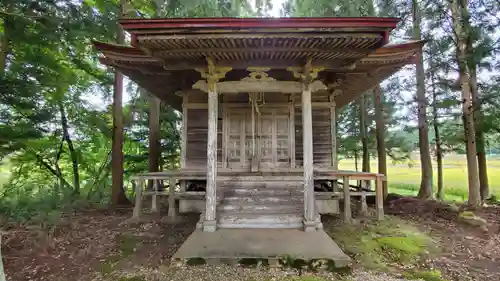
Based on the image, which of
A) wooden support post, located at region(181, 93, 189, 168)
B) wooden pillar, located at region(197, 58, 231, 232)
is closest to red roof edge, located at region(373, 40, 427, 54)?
wooden pillar, located at region(197, 58, 231, 232)

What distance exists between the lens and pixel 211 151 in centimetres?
480

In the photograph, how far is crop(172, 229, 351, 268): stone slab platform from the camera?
3.73 m

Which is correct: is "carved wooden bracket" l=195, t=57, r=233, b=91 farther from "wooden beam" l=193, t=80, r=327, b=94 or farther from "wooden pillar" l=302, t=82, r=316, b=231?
"wooden pillar" l=302, t=82, r=316, b=231

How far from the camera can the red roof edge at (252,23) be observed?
153 inches

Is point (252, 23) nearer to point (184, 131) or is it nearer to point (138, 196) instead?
point (184, 131)

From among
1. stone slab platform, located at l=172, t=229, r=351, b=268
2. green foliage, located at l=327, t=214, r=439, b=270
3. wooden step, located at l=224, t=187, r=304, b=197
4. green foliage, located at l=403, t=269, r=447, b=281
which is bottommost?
green foliage, located at l=403, t=269, r=447, b=281

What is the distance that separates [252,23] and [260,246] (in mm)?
3287

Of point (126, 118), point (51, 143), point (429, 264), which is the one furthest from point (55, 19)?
point (429, 264)

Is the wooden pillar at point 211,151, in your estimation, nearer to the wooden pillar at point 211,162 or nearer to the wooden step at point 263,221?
the wooden pillar at point 211,162

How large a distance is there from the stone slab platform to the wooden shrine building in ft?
0.80

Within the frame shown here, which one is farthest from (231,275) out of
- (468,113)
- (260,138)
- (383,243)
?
(468,113)

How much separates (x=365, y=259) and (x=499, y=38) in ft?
23.5

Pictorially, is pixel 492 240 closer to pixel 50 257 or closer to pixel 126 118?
pixel 50 257

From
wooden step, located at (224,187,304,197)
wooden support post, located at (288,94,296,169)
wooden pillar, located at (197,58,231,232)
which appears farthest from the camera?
wooden support post, located at (288,94,296,169)
